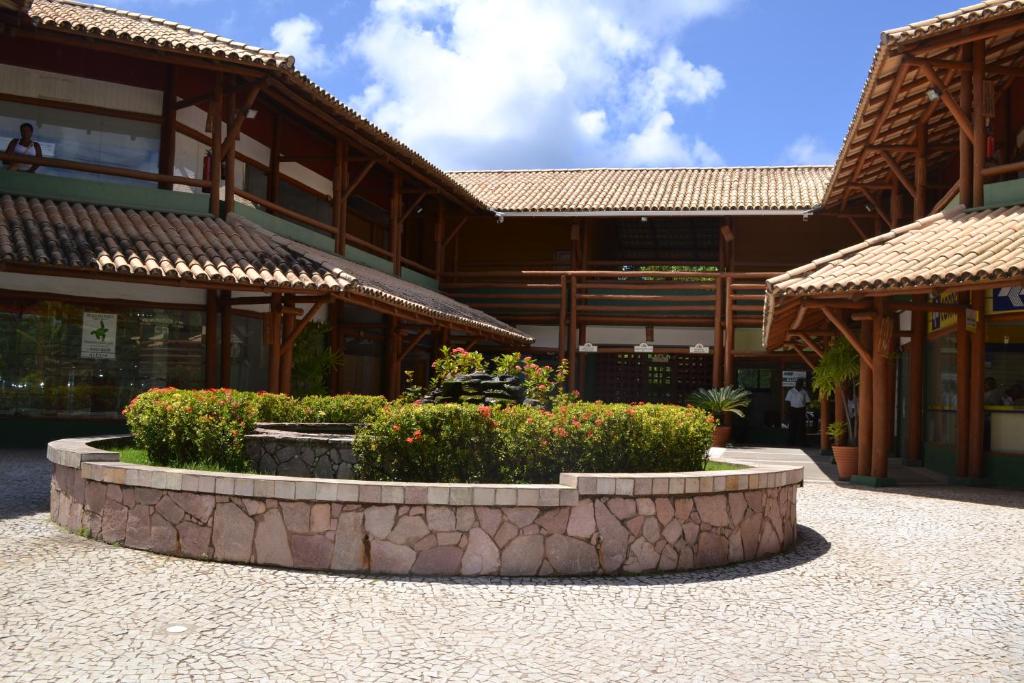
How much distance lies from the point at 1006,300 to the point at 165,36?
1167 cm

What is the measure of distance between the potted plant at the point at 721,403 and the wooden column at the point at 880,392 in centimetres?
690

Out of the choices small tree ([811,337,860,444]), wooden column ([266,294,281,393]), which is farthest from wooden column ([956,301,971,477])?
wooden column ([266,294,281,393])

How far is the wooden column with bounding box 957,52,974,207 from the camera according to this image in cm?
1198

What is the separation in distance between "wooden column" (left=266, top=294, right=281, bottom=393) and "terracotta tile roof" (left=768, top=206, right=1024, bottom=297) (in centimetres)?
677

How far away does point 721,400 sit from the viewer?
19.2 meters

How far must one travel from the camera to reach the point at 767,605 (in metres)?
5.74

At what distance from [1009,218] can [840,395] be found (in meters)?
4.66

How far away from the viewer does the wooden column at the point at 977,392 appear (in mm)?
12180

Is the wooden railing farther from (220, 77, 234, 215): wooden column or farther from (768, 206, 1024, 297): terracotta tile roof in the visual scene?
(220, 77, 234, 215): wooden column

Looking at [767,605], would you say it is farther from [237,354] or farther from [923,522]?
[237,354]

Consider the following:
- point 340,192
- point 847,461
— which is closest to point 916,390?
point 847,461

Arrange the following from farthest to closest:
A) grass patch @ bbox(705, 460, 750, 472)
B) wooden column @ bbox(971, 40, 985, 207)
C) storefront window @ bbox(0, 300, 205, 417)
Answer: storefront window @ bbox(0, 300, 205, 417)
wooden column @ bbox(971, 40, 985, 207)
grass patch @ bbox(705, 460, 750, 472)

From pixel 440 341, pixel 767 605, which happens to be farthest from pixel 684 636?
pixel 440 341

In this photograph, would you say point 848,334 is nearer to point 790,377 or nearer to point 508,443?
point 508,443
